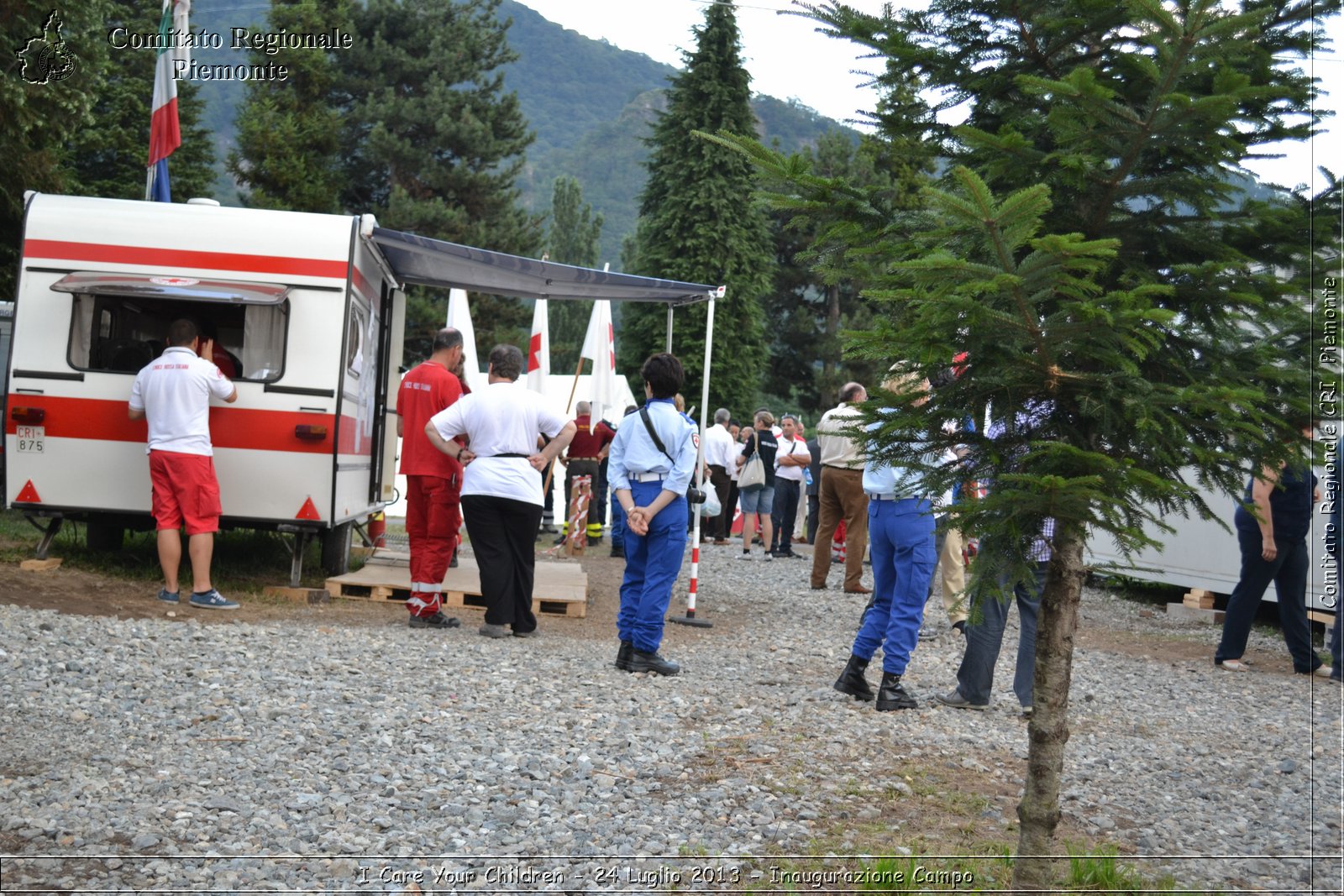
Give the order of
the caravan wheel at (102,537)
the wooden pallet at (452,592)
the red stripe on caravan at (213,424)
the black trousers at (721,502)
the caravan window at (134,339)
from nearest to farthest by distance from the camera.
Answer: the red stripe on caravan at (213,424)
the caravan window at (134,339)
the wooden pallet at (452,592)
the caravan wheel at (102,537)
the black trousers at (721,502)

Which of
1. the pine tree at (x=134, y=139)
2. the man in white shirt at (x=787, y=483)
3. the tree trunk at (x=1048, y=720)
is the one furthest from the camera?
the pine tree at (x=134, y=139)

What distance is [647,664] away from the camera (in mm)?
7074

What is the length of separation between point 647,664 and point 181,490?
3546mm

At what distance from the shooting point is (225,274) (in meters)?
8.88

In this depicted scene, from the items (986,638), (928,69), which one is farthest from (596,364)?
(928,69)

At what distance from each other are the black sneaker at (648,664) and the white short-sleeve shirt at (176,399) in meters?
3.46

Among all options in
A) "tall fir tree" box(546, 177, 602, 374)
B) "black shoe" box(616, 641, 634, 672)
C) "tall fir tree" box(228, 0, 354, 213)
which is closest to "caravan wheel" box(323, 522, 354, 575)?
"black shoe" box(616, 641, 634, 672)

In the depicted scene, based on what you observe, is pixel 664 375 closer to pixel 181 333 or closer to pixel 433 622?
pixel 433 622

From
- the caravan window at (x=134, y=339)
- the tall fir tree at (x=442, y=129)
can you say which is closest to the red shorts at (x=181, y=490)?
the caravan window at (x=134, y=339)

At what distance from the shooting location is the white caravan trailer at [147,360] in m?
8.78

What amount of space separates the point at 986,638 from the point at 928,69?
147 inches

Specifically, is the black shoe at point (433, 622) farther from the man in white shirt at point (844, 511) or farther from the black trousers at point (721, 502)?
the black trousers at point (721, 502)

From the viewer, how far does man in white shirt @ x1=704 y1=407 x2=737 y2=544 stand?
17484 mm

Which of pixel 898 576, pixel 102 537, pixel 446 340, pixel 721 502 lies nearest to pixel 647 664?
pixel 898 576
